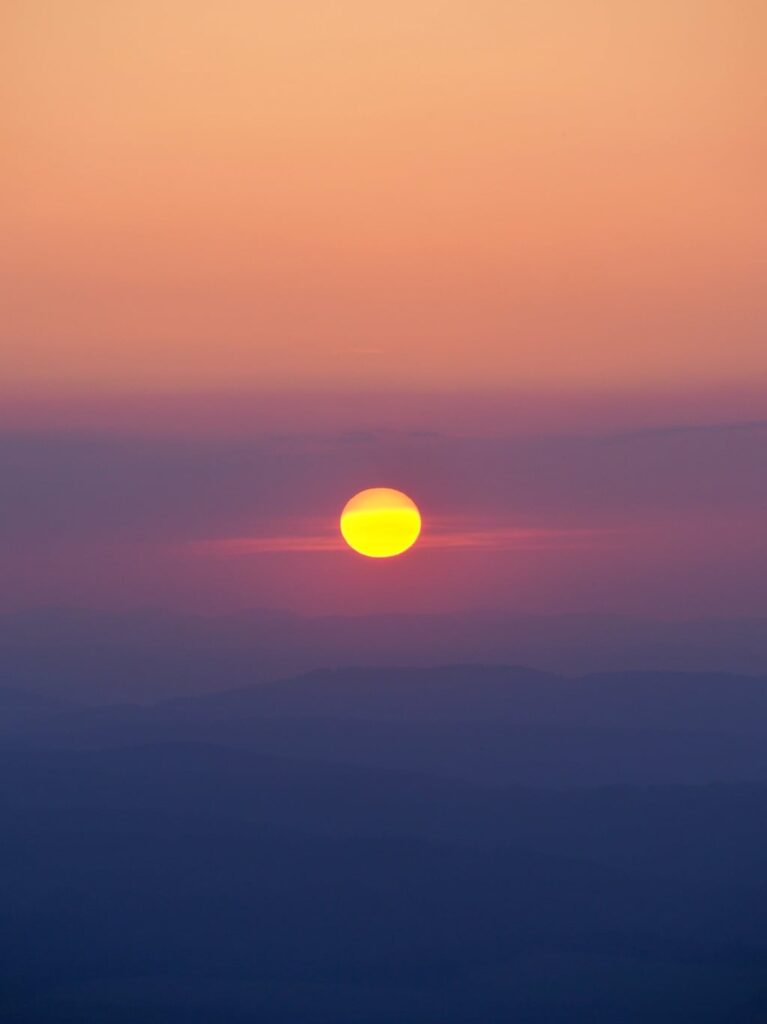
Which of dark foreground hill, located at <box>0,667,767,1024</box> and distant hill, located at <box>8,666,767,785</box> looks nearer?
dark foreground hill, located at <box>0,667,767,1024</box>

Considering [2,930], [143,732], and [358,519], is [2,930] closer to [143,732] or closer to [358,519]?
[143,732]

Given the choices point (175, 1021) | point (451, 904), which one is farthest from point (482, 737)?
point (175, 1021)

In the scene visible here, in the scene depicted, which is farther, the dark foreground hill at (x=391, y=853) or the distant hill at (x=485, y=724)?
the distant hill at (x=485, y=724)

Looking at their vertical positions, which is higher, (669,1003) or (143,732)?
(143,732)

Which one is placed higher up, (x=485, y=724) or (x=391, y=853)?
(x=485, y=724)

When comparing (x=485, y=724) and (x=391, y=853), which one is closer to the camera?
(x=391, y=853)

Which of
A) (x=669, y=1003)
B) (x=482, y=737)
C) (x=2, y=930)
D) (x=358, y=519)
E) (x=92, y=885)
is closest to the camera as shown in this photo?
(x=358, y=519)

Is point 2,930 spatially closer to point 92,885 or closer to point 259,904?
point 92,885

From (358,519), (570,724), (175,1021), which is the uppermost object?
(570,724)

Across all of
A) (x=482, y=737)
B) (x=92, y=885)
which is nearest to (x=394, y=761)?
(x=482, y=737)

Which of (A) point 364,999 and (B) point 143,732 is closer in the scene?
(A) point 364,999

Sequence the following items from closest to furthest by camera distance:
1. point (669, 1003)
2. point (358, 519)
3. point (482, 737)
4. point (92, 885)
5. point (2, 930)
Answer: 1. point (358, 519)
2. point (669, 1003)
3. point (2, 930)
4. point (92, 885)
5. point (482, 737)
